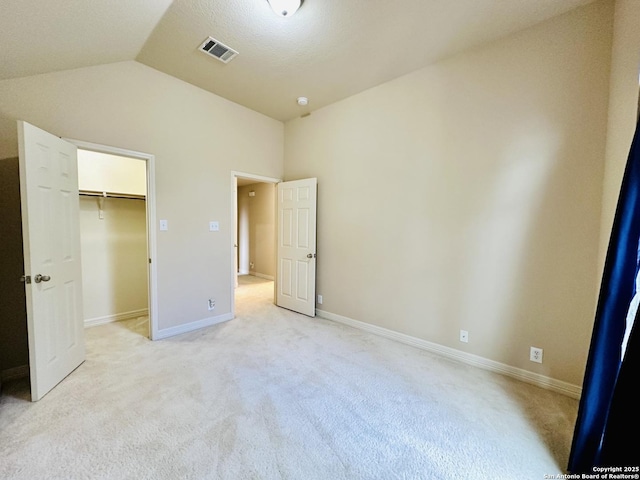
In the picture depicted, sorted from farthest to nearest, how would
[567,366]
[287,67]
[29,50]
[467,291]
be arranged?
[287,67] < [467,291] < [567,366] < [29,50]

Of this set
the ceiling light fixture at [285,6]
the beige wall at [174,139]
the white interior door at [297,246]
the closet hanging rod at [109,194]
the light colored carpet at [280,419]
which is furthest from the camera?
the white interior door at [297,246]

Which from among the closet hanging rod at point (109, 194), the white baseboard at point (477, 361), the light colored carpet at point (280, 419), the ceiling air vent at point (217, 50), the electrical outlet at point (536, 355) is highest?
the ceiling air vent at point (217, 50)

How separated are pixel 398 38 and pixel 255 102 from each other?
2024 millimetres

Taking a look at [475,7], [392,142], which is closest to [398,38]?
[475,7]

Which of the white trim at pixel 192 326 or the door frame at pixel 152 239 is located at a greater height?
the door frame at pixel 152 239

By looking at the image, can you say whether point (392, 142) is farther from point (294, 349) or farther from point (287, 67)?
point (294, 349)

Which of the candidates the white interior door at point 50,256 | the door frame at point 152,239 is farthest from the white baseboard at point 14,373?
the door frame at point 152,239

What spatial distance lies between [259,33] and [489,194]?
2.53 meters

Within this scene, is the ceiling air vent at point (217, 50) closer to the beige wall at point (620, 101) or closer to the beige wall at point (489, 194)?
the beige wall at point (489, 194)

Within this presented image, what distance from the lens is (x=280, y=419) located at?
1.76 meters

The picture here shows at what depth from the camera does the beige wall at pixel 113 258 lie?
10.9 ft

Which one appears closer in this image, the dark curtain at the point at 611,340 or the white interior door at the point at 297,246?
the dark curtain at the point at 611,340

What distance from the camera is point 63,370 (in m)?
2.19

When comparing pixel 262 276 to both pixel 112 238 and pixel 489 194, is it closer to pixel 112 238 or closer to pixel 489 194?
pixel 112 238
